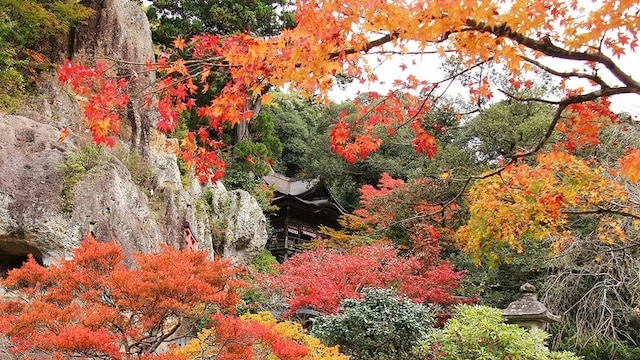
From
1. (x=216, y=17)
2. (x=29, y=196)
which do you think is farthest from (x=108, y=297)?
(x=216, y=17)

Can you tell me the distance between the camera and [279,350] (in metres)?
5.96

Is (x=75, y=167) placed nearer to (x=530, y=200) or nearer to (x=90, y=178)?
(x=90, y=178)

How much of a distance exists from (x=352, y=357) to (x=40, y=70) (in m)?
6.56

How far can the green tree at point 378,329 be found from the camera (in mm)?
8406

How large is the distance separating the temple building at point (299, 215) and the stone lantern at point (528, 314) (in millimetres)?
11336

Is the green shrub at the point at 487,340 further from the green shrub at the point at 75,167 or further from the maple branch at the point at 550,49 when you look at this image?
the maple branch at the point at 550,49

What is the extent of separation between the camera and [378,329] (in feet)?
27.4

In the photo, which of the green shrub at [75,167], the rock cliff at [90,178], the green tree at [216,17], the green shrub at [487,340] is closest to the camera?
the rock cliff at [90,178]

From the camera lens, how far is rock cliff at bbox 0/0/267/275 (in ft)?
23.7

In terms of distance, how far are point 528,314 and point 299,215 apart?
12931 millimetres

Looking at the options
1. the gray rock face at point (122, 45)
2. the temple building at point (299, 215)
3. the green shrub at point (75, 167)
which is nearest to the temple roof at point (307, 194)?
the temple building at point (299, 215)

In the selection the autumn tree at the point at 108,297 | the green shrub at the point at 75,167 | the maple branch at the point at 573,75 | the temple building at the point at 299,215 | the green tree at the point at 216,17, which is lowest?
the temple building at the point at 299,215

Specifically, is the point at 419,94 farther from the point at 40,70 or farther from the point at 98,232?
the point at 40,70

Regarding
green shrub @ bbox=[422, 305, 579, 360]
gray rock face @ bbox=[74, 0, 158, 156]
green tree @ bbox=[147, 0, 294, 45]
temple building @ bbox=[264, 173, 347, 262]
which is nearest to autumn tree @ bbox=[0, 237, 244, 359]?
green shrub @ bbox=[422, 305, 579, 360]
